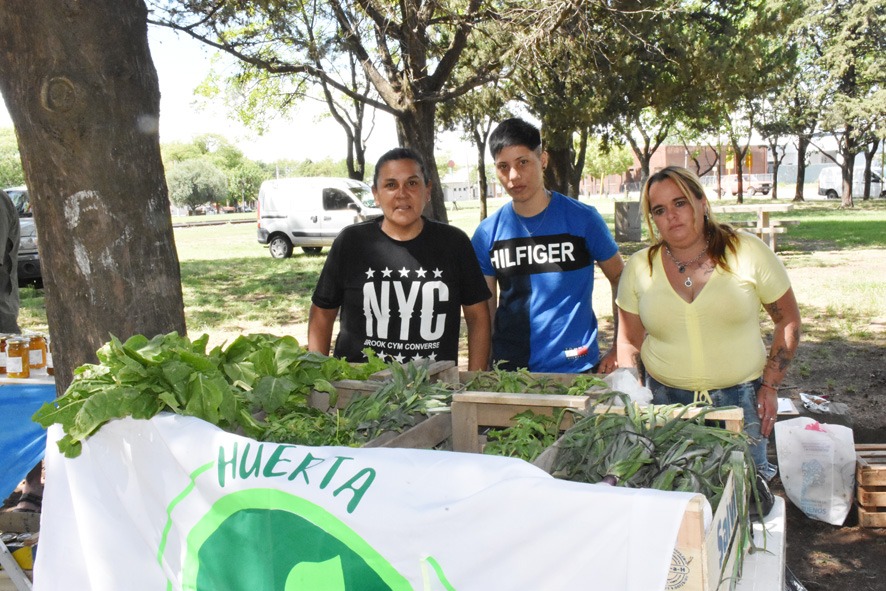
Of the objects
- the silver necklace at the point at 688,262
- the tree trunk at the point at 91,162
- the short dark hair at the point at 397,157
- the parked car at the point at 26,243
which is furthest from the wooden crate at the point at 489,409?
the parked car at the point at 26,243

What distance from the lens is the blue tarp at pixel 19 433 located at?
380 centimetres

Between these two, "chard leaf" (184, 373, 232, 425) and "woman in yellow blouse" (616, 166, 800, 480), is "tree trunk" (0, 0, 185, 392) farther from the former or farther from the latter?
"woman in yellow blouse" (616, 166, 800, 480)

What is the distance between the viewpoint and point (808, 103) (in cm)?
4238

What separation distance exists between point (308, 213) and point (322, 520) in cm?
2057

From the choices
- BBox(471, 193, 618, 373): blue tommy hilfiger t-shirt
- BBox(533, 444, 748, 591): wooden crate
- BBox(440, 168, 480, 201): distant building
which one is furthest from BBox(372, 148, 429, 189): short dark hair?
BBox(440, 168, 480, 201): distant building

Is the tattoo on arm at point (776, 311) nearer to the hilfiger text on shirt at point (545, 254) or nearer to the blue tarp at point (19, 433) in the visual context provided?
the hilfiger text on shirt at point (545, 254)

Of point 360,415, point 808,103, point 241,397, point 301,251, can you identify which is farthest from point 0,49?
point 808,103

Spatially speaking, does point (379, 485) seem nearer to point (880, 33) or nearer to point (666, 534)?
point (666, 534)

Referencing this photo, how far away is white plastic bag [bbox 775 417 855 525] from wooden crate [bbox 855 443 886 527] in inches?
2.3

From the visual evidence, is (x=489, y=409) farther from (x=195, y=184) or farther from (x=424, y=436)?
(x=195, y=184)

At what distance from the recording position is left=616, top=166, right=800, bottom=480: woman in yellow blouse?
10.9 ft

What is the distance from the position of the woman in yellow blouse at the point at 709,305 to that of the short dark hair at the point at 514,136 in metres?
0.56

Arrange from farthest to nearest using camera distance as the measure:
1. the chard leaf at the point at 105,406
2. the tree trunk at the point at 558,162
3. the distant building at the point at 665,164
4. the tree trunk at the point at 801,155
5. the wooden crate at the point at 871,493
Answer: the distant building at the point at 665,164, the tree trunk at the point at 801,155, the tree trunk at the point at 558,162, the wooden crate at the point at 871,493, the chard leaf at the point at 105,406

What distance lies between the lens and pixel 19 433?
3904mm
